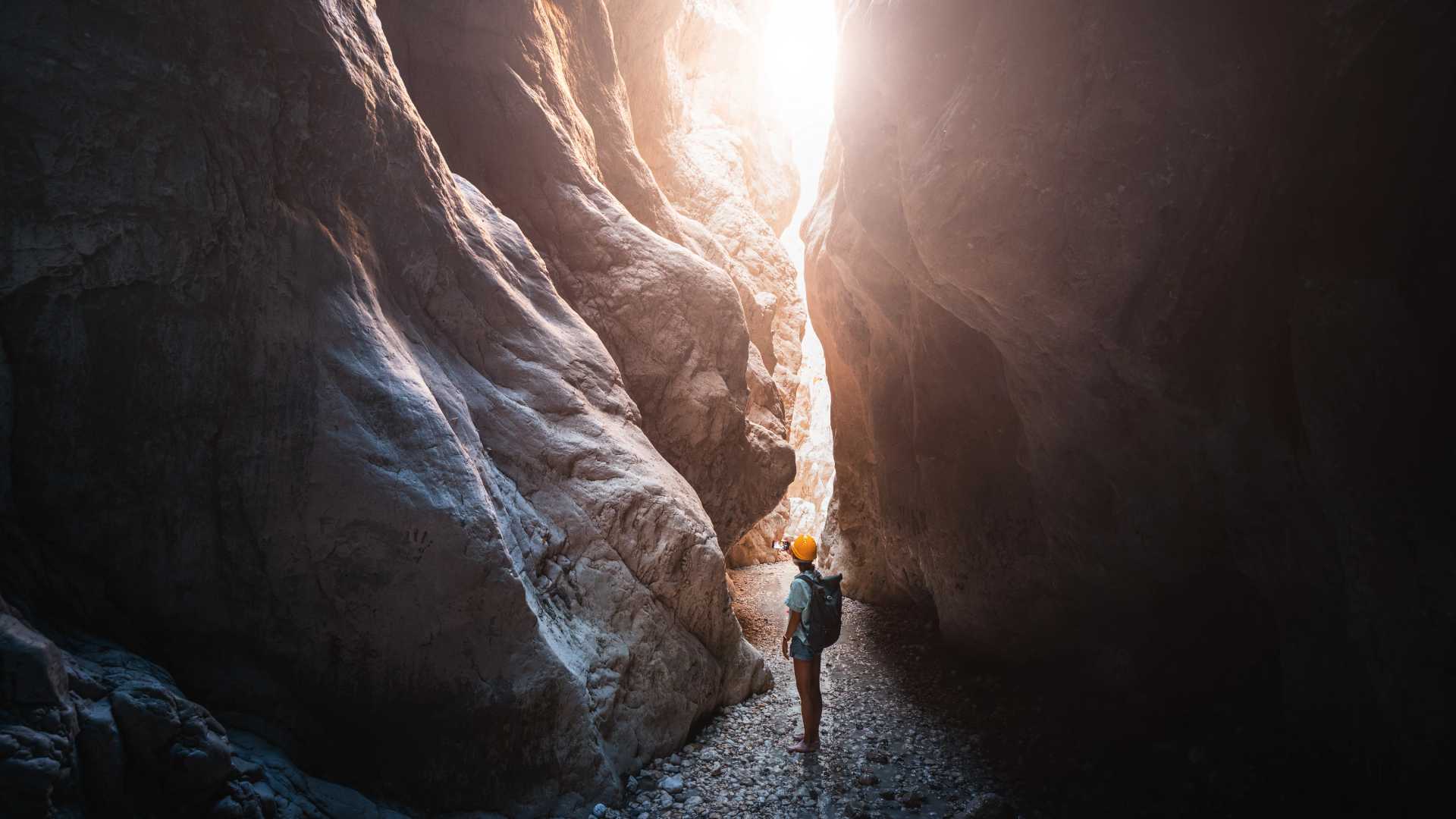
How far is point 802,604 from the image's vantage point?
22.5 feet

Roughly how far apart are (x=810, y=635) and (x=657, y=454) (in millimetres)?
2961

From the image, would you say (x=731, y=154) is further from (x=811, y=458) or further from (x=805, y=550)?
(x=805, y=550)

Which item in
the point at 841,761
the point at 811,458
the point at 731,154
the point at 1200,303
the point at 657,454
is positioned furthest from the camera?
the point at 811,458

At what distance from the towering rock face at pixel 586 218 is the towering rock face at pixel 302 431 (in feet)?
9.77

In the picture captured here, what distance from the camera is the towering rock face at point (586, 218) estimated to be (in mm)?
9547

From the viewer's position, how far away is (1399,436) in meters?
4.48

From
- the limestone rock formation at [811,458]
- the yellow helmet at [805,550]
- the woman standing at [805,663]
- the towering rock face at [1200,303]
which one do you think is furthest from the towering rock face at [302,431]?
the limestone rock formation at [811,458]

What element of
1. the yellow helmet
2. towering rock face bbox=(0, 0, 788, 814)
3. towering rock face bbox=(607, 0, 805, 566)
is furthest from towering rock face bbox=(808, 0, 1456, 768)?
towering rock face bbox=(607, 0, 805, 566)

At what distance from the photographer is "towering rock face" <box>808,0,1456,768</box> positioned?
4465 mm

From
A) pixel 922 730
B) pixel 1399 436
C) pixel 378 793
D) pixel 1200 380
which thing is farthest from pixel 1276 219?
pixel 378 793

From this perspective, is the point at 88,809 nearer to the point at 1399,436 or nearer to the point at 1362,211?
the point at 1399,436

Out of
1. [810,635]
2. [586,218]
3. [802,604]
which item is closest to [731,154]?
Result: [586,218]

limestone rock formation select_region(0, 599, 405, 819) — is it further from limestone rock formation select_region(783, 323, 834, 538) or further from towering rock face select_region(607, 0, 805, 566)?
limestone rock formation select_region(783, 323, 834, 538)

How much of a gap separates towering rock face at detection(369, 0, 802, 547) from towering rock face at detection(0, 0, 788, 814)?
117 inches
